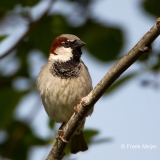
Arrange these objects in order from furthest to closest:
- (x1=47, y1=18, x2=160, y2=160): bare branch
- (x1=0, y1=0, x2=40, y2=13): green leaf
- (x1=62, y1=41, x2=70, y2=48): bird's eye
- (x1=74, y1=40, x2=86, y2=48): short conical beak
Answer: (x1=62, y1=41, x2=70, y2=48): bird's eye
(x1=74, y1=40, x2=86, y2=48): short conical beak
(x1=0, y1=0, x2=40, y2=13): green leaf
(x1=47, y1=18, x2=160, y2=160): bare branch

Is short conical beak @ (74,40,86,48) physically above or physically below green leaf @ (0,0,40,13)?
below

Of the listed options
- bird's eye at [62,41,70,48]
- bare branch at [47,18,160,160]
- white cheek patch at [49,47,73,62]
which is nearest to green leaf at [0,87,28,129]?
white cheek patch at [49,47,73,62]

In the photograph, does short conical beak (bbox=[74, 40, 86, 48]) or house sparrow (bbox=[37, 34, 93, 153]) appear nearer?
house sparrow (bbox=[37, 34, 93, 153])

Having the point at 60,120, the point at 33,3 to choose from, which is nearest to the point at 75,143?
the point at 60,120

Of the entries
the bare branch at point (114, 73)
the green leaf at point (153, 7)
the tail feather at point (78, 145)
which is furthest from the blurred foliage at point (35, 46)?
the bare branch at point (114, 73)

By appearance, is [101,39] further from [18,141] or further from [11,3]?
[18,141]

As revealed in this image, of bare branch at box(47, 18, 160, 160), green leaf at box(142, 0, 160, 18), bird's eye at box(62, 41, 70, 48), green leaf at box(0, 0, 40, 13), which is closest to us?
bare branch at box(47, 18, 160, 160)

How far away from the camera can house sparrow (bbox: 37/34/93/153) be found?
3246 millimetres

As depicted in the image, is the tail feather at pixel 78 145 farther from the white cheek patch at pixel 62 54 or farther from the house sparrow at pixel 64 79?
the white cheek patch at pixel 62 54

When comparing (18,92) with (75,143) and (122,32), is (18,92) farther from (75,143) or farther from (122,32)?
(122,32)

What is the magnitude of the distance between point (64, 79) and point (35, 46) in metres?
0.54

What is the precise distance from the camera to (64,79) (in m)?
3.27

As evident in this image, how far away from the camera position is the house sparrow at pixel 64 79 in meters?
3.25

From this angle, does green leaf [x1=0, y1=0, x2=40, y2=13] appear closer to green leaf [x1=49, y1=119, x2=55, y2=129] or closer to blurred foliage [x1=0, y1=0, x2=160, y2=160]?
blurred foliage [x1=0, y1=0, x2=160, y2=160]
